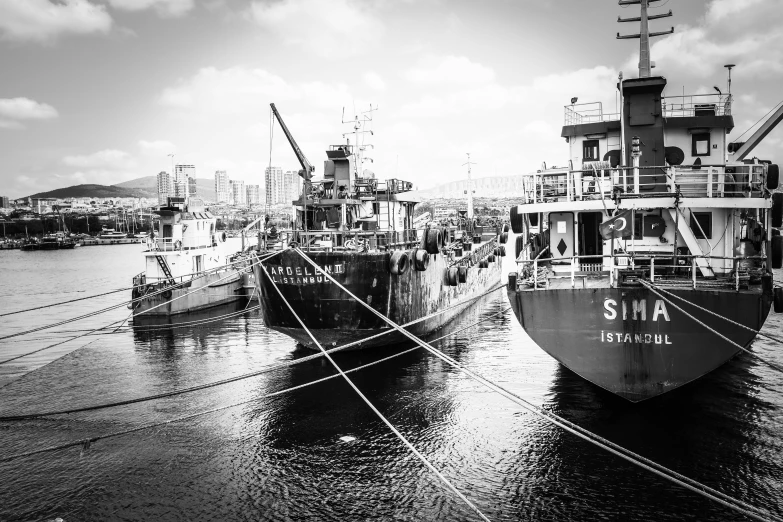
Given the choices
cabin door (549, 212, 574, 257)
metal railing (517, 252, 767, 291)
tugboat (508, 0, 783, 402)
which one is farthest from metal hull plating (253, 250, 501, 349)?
metal railing (517, 252, 767, 291)

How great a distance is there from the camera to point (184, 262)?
122ft

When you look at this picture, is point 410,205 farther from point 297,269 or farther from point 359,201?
point 297,269

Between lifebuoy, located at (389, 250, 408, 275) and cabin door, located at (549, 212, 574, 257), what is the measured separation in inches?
225

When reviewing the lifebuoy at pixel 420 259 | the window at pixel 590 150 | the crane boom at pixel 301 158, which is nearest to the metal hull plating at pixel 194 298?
the crane boom at pixel 301 158

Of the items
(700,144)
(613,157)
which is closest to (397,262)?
(613,157)

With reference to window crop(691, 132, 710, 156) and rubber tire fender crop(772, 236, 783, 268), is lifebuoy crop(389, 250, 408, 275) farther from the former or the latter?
rubber tire fender crop(772, 236, 783, 268)

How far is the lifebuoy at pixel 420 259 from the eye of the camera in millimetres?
Result: 23038

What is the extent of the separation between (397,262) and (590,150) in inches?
330

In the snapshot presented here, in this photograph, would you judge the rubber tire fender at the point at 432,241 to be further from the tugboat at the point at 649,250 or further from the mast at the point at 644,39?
the mast at the point at 644,39

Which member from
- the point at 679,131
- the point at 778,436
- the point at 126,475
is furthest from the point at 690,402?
the point at 126,475

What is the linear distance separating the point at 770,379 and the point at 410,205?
62.0 ft

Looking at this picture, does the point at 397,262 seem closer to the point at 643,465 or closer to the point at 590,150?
the point at 590,150

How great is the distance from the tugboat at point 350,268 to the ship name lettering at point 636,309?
29.8 feet

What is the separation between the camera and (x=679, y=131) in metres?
19.7
